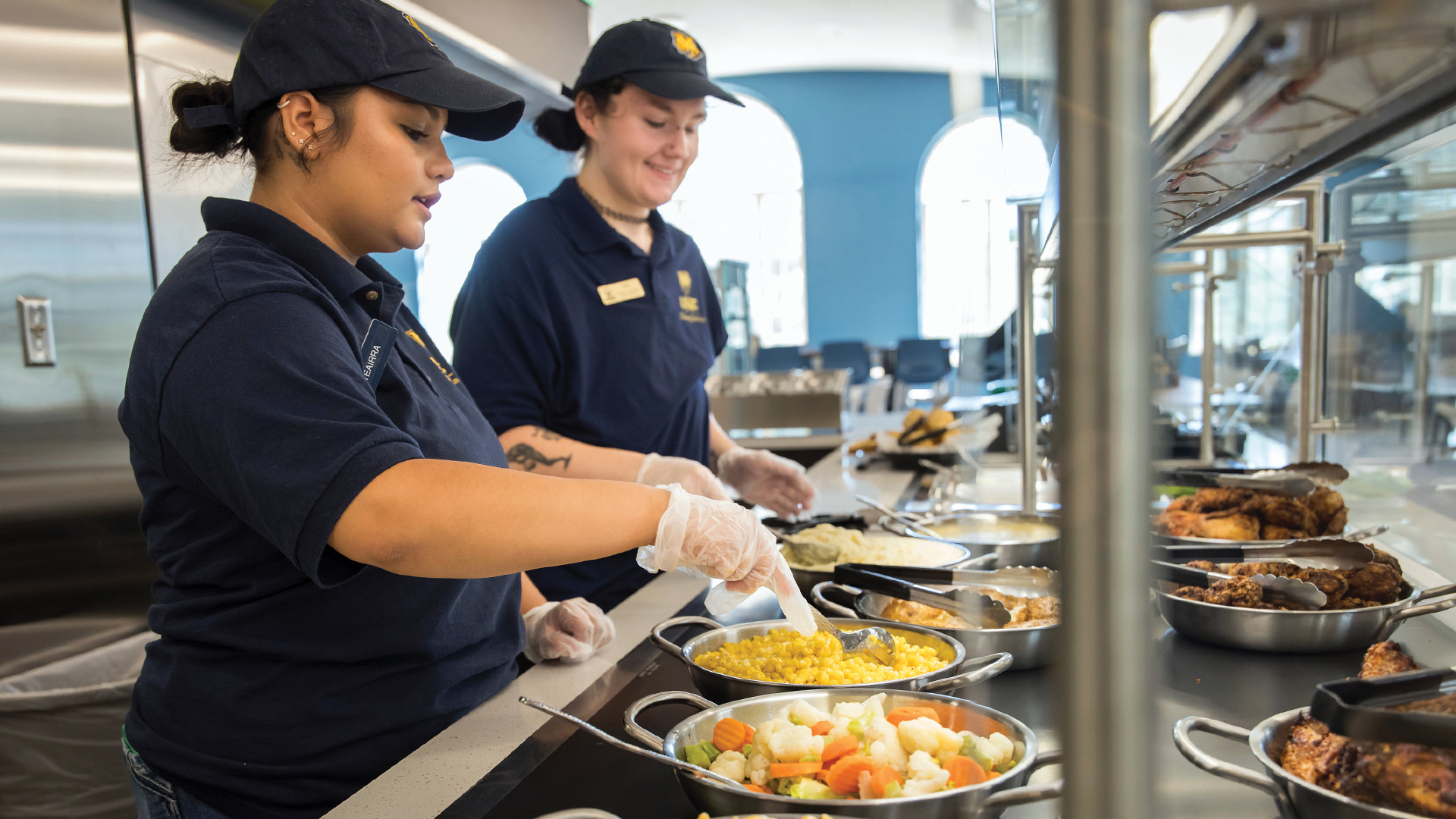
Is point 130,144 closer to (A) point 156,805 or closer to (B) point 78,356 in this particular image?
(B) point 78,356

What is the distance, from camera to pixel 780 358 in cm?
1062

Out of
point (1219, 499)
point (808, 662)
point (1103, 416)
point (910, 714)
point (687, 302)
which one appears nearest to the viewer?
point (1103, 416)

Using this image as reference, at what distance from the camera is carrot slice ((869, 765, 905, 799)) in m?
0.64

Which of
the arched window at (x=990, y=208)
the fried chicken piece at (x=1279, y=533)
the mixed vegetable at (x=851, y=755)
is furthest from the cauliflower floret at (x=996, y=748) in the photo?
the fried chicken piece at (x=1279, y=533)

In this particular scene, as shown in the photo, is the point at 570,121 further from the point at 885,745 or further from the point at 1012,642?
the point at 885,745

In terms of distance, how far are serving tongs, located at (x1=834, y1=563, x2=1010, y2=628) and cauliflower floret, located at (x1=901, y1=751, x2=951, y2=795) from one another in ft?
1.28

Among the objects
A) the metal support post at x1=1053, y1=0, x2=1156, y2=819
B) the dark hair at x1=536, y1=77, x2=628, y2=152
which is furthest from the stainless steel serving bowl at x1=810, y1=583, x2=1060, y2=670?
the dark hair at x1=536, y1=77, x2=628, y2=152

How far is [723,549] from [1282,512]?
86cm

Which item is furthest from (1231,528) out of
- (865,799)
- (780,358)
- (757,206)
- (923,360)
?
(757,206)

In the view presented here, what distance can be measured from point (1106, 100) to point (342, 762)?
99 centimetres

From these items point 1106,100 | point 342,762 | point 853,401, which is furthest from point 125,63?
point 853,401

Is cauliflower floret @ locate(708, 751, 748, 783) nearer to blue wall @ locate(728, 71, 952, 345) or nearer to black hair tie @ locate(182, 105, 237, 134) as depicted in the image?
black hair tie @ locate(182, 105, 237, 134)

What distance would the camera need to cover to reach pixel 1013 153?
1.39 meters

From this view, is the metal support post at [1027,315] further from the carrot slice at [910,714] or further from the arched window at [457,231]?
the arched window at [457,231]
